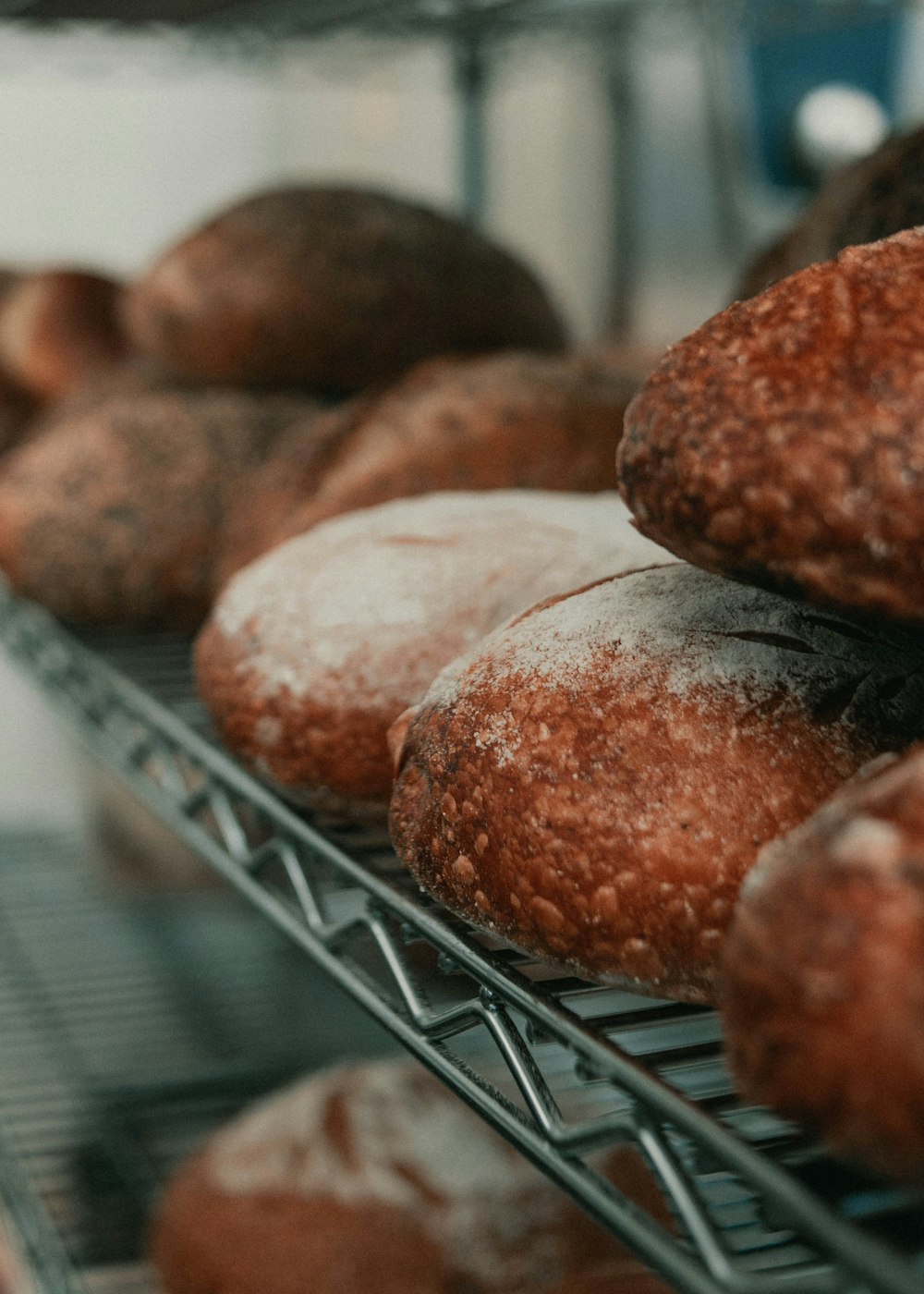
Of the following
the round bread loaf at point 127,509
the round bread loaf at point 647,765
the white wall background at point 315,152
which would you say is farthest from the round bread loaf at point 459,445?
the white wall background at point 315,152

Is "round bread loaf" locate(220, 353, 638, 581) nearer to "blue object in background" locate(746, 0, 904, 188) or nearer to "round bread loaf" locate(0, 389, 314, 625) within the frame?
"round bread loaf" locate(0, 389, 314, 625)

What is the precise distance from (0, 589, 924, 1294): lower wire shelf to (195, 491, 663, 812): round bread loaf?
0.03 meters

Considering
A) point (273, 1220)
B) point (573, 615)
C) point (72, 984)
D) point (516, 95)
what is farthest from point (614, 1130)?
point (516, 95)

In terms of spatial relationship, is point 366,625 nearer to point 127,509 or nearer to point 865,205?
point 865,205

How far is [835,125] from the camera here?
1394mm

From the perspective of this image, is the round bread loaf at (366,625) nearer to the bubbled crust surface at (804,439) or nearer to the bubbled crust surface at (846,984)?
the bubbled crust surface at (804,439)

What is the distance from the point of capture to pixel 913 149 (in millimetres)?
800

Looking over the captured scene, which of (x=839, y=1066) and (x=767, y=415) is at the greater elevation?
(x=767, y=415)

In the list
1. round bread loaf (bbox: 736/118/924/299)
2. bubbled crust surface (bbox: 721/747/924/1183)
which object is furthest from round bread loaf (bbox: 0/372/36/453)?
bubbled crust surface (bbox: 721/747/924/1183)

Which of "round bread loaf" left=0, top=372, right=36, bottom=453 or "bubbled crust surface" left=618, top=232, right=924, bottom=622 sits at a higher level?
"bubbled crust surface" left=618, top=232, right=924, bottom=622

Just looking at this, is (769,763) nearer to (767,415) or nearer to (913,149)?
(767,415)

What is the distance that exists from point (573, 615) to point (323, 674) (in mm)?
209

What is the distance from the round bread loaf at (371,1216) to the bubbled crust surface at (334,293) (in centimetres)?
68

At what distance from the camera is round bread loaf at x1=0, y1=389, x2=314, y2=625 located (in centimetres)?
122
